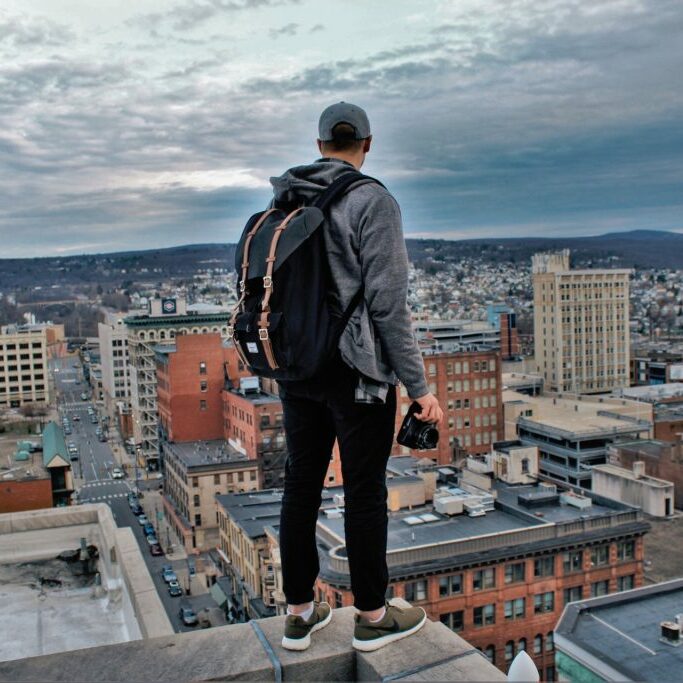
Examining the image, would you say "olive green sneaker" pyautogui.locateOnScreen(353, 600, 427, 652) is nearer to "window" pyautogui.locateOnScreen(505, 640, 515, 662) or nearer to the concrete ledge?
the concrete ledge

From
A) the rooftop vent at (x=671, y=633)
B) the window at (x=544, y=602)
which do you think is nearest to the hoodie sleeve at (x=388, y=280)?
the rooftop vent at (x=671, y=633)

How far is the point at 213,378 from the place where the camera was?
75.4m

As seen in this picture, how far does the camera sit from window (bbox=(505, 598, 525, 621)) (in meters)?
35.7

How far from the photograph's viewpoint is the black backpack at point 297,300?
4695 mm

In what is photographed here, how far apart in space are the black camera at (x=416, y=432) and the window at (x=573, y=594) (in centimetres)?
3484

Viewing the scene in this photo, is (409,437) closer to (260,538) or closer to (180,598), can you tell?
(260,538)

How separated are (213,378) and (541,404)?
31.3 meters

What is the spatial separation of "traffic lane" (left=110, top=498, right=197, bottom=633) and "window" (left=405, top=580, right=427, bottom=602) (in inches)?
398

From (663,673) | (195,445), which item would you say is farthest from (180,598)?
(663,673)

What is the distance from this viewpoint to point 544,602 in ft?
120

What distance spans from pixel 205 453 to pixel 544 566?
126ft

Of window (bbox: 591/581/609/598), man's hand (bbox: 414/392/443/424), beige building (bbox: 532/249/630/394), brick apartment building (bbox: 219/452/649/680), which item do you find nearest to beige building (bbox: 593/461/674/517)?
brick apartment building (bbox: 219/452/649/680)

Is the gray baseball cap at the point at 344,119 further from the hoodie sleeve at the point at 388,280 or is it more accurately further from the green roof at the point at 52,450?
the green roof at the point at 52,450

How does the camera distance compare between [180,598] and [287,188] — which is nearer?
[287,188]
